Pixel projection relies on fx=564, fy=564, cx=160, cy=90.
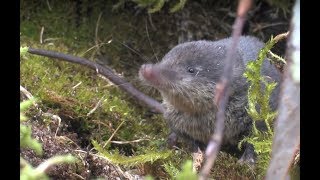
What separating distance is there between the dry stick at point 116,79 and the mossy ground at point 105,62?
0.10 meters

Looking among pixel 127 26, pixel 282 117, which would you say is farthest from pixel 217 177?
pixel 127 26

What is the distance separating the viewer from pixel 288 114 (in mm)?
1384

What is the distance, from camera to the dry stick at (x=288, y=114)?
4.50ft

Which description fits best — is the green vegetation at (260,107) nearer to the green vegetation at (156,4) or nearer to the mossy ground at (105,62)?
the mossy ground at (105,62)

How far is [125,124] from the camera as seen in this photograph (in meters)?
3.69

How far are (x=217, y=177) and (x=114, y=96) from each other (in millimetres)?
1310

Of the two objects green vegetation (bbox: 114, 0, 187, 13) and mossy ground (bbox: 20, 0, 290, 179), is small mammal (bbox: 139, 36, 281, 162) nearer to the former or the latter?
mossy ground (bbox: 20, 0, 290, 179)

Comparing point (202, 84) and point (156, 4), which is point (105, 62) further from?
point (202, 84)

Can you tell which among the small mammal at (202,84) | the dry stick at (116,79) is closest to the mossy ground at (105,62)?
the dry stick at (116,79)

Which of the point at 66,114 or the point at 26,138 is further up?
the point at 26,138
